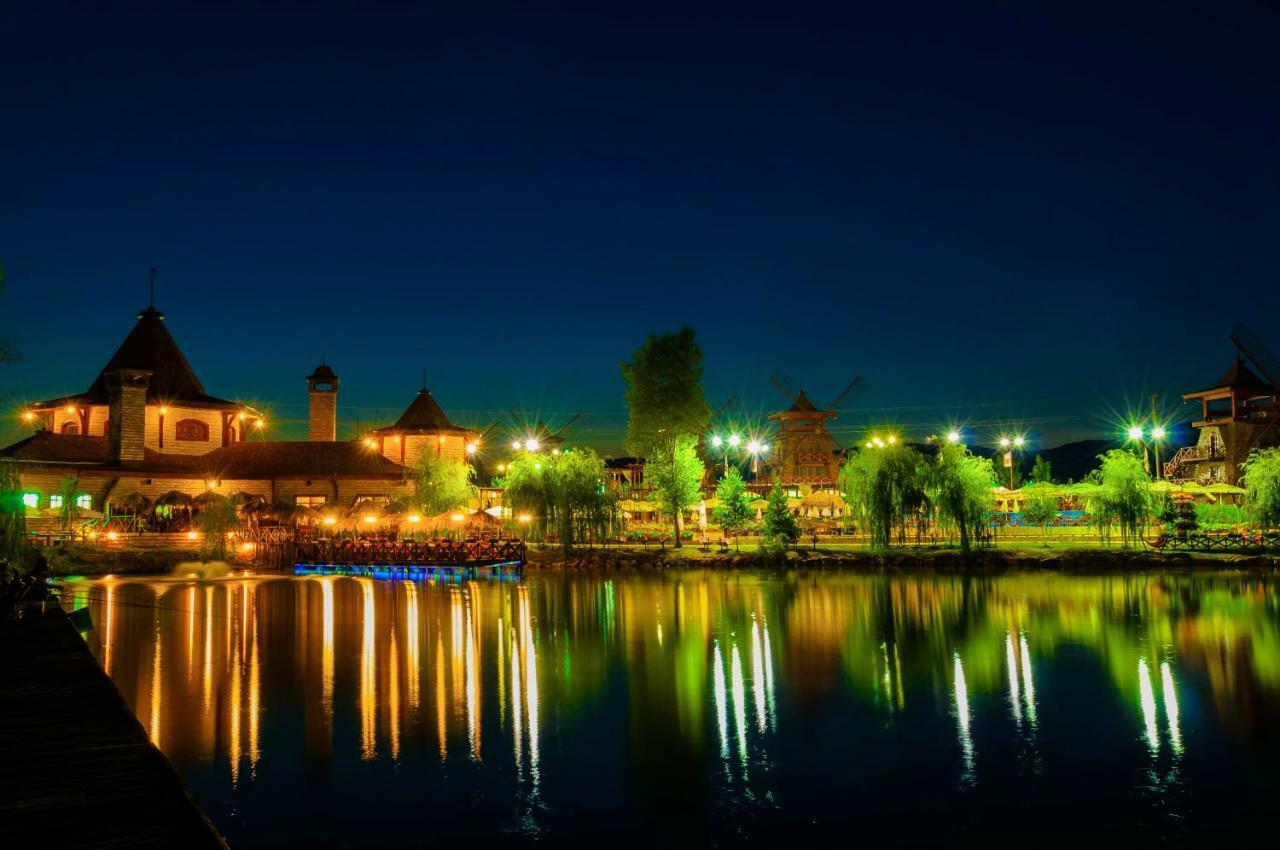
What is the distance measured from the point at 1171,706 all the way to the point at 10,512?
1100 inches

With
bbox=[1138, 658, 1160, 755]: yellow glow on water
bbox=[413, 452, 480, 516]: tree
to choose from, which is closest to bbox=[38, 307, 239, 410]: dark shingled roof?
bbox=[413, 452, 480, 516]: tree

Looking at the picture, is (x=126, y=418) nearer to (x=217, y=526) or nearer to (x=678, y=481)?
(x=217, y=526)

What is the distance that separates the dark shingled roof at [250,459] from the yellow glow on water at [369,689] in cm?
3294

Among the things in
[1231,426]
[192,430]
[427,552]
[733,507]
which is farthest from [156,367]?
[1231,426]

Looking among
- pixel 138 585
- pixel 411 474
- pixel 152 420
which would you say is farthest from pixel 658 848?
pixel 152 420

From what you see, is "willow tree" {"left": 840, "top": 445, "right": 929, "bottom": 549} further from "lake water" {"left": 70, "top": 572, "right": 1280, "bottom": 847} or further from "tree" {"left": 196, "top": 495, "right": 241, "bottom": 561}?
"tree" {"left": 196, "top": 495, "right": 241, "bottom": 561}

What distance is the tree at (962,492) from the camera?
50.6 metres

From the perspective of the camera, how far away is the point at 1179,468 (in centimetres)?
9012

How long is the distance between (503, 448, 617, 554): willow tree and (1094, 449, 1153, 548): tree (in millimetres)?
26827

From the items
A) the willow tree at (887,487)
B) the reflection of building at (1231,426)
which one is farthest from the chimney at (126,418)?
the reflection of building at (1231,426)

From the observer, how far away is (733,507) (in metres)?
59.9

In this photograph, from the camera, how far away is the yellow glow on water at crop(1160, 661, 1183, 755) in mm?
16203

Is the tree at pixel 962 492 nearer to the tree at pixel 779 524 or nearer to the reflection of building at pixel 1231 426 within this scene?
the tree at pixel 779 524

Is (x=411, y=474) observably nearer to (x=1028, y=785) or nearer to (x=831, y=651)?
(x=831, y=651)
